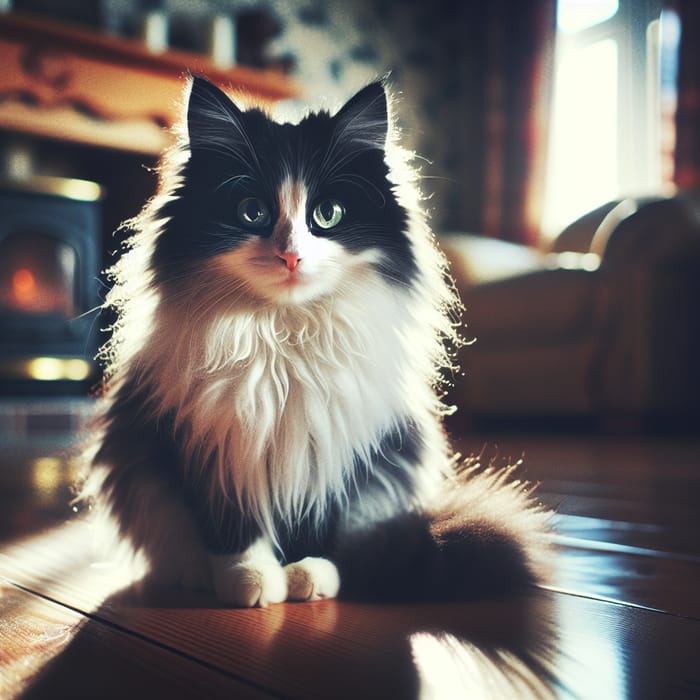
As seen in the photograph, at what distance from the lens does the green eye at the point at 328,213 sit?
69 centimetres

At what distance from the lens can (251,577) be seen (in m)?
0.67

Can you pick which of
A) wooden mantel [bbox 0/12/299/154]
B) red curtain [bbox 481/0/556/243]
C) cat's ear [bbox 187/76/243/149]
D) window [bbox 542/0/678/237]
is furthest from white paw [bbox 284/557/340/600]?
red curtain [bbox 481/0/556/243]

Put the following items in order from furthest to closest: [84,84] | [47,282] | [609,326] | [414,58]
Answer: [414,58]
[47,282]
[84,84]
[609,326]

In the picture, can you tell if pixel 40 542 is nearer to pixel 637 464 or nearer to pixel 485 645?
pixel 485 645

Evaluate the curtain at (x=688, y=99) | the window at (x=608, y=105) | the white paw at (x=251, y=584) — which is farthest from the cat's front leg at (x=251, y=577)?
the window at (x=608, y=105)

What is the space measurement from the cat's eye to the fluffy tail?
0.28 m

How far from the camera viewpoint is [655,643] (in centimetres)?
55

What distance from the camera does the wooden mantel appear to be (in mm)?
3398

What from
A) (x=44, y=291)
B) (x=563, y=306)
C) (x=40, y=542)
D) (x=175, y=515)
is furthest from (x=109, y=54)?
(x=175, y=515)

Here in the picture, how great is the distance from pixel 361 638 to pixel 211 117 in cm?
45

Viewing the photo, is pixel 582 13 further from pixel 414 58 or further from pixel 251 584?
pixel 251 584

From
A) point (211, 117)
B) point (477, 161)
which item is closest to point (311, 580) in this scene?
point (211, 117)

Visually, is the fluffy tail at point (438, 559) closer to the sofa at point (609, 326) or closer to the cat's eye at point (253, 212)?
the cat's eye at point (253, 212)

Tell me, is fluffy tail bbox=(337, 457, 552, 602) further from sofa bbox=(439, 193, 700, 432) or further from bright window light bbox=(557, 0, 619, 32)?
bright window light bbox=(557, 0, 619, 32)
